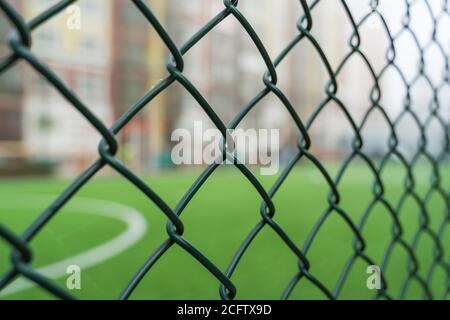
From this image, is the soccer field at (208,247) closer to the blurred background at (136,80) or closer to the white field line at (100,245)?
the white field line at (100,245)

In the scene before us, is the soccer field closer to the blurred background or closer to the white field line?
the white field line

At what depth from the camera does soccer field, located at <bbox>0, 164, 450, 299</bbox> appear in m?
1.82

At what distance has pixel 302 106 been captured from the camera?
17.5 meters

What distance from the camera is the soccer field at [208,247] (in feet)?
5.98

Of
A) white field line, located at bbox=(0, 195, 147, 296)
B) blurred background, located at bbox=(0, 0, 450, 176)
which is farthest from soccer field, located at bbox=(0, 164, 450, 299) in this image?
blurred background, located at bbox=(0, 0, 450, 176)

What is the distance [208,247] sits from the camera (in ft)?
9.29

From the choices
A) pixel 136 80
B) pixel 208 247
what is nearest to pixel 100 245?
pixel 208 247

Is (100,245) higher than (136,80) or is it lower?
lower

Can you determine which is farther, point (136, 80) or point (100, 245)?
point (136, 80)

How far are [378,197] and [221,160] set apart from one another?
1.44 ft

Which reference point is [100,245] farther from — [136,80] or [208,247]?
[136,80]

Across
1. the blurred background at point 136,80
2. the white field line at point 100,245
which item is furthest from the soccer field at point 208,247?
the blurred background at point 136,80

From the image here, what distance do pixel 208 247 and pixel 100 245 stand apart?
77 centimetres
